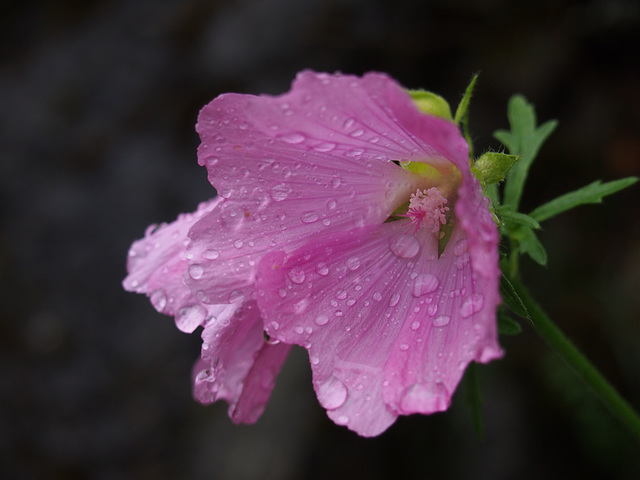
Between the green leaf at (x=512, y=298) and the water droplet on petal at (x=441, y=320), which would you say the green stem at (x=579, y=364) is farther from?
the water droplet on petal at (x=441, y=320)

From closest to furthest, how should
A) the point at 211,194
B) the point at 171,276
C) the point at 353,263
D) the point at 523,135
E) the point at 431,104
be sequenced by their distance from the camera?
the point at 431,104 < the point at 353,263 < the point at 171,276 < the point at 523,135 < the point at 211,194

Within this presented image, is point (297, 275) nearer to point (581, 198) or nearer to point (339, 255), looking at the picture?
point (339, 255)

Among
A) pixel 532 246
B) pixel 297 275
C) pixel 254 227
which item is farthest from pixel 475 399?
pixel 254 227

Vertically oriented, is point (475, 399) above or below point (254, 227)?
below

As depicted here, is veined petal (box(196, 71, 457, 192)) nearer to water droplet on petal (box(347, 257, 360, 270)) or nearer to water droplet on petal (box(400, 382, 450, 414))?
water droplet on petal (box(347, 257, 360, 270))

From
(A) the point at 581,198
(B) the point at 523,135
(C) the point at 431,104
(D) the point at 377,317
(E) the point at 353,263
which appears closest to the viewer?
(C) the point at 431,104

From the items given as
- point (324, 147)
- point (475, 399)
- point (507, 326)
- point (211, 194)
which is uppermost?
point (324, 147)
